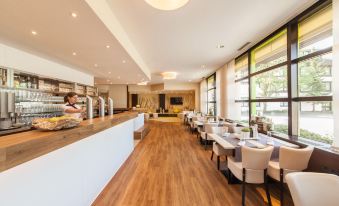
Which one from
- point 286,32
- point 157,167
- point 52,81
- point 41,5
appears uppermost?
point 286,32

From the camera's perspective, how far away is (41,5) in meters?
2.42

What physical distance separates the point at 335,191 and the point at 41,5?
4.02 m

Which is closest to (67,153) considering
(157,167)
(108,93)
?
(157,167)

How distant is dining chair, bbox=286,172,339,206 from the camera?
4.99 feet

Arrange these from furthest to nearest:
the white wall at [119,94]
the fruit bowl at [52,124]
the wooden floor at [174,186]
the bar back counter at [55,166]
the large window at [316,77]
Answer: the white wall at [119,94] → the large window at [316,77] → the wooden floor at [174,186] → the fruit bowl at [52,124] → the bar back counter at [55,166]

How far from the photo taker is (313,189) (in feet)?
5.14

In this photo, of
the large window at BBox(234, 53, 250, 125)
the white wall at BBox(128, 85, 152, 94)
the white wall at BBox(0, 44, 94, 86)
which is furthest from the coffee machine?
the white wall at BBox(128, 85, 152, 94)

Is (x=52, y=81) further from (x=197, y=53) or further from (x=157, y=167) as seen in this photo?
(x=197, y=53)

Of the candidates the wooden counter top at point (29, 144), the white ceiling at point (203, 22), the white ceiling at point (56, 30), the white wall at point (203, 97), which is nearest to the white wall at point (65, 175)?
the wooden counter top at point (29, 144)

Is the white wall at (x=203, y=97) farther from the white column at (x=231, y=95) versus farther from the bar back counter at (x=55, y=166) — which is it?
the bar back counter at (x=55, y=166)

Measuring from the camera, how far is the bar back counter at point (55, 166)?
4.20 feet

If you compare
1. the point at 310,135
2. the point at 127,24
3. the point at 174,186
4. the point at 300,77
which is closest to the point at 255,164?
the point at 174,186

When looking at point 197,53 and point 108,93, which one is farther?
point 108,93

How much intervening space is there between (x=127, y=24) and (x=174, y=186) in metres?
3.59
